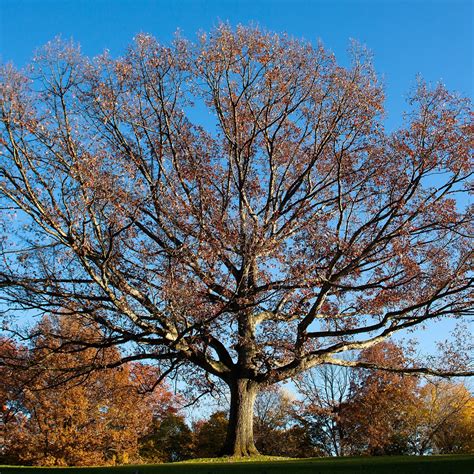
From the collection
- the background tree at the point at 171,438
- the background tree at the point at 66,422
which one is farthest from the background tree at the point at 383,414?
the background tree at the point at 66,422

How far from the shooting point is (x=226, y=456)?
14.8m

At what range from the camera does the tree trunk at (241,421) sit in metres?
15.1

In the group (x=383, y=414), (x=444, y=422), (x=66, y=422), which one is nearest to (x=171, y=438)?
(x=66, y=422)

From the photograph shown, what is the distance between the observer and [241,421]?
604 inches

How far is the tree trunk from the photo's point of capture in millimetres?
15133

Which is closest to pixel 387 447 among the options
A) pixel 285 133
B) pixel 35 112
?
pixel 285 133

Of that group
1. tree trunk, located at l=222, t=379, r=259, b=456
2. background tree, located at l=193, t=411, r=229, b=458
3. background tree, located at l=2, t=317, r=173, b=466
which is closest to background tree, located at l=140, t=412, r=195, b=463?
background tree, located at l=193, t=411, r=229, b=458

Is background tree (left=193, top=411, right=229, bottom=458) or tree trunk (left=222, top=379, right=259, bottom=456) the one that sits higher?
background tree (left=193, top=411, right=229, bottom=458)

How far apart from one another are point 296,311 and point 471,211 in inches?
241

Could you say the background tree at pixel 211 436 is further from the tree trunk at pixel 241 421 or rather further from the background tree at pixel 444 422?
the tree trunk at pixel 241 421

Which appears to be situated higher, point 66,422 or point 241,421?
point 66,422

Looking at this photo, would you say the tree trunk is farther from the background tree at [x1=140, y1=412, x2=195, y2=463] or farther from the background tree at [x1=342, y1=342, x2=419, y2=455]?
the background tree at [x1=140, y1=412, x2=195, y2=463]

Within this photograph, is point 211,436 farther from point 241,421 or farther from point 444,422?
point 241,421

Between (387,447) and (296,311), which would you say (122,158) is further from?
(387,447)
